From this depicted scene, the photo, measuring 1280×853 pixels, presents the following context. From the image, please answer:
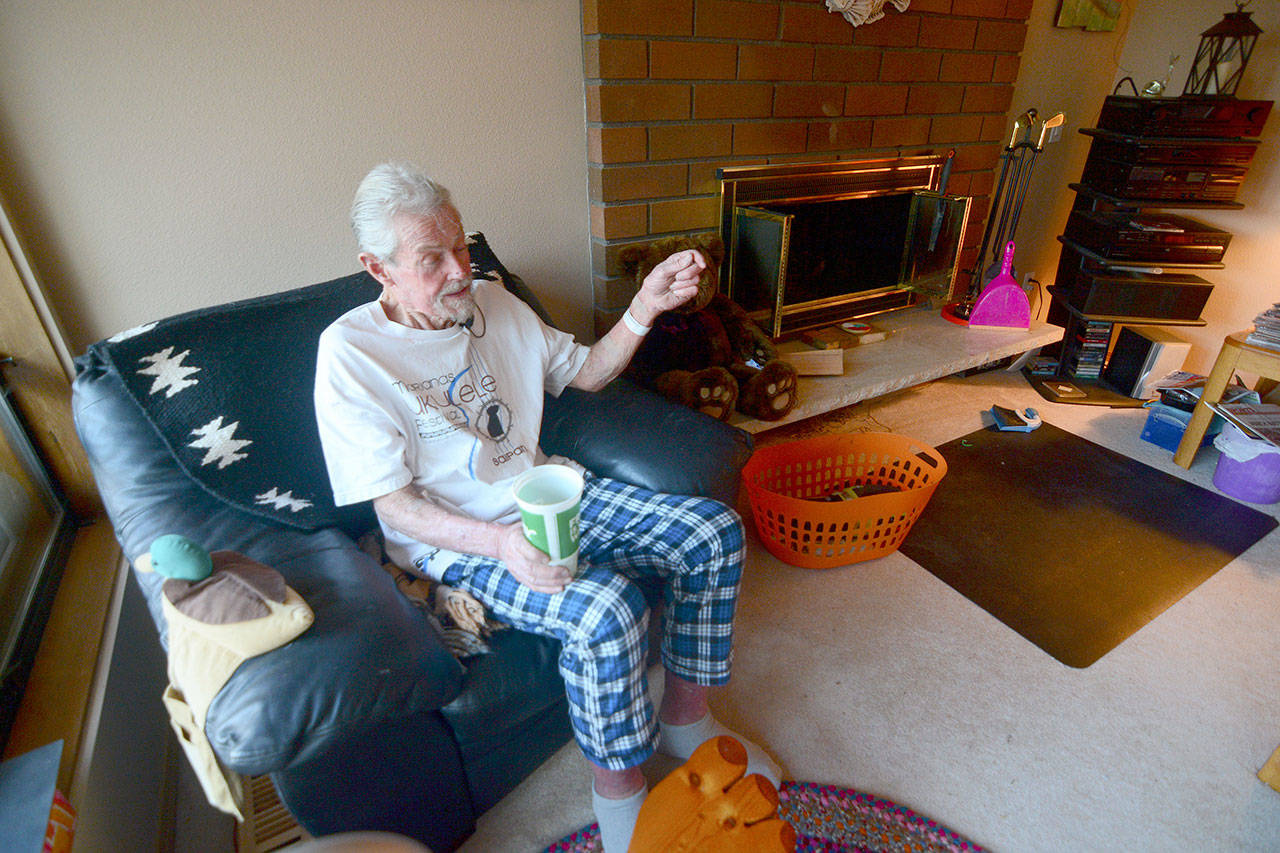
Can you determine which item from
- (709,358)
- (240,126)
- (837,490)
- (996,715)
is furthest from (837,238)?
(240,126)

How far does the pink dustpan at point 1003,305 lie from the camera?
2598 millimetres

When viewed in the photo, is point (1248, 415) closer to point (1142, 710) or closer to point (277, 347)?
point (1142, 710)

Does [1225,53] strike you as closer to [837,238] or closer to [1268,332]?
[1268,332]

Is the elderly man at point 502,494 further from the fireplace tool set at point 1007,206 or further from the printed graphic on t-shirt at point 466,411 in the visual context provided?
the fireplace tool set at point 1007,206

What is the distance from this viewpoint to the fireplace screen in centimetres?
216

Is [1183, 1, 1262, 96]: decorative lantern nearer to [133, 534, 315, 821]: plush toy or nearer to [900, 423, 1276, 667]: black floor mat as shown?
[900, 423, 1276, 667]: black floor mat

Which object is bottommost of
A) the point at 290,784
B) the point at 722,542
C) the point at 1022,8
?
the point at 290,784

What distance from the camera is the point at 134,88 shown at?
1321 mm

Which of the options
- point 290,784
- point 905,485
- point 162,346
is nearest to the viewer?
point 290,784

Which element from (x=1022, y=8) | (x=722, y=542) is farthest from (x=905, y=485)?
(x=1022, y=8)

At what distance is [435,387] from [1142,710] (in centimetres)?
160

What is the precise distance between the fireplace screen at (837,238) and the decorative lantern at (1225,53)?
0.90 meters

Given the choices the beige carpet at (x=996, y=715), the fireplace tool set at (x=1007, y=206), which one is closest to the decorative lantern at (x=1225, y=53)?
the fireplace tool set at (x=1007, y=206)

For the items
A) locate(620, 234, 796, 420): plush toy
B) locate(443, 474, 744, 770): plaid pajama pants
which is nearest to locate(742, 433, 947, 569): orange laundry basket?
locate(620, 234, 796, 420): plush toy
